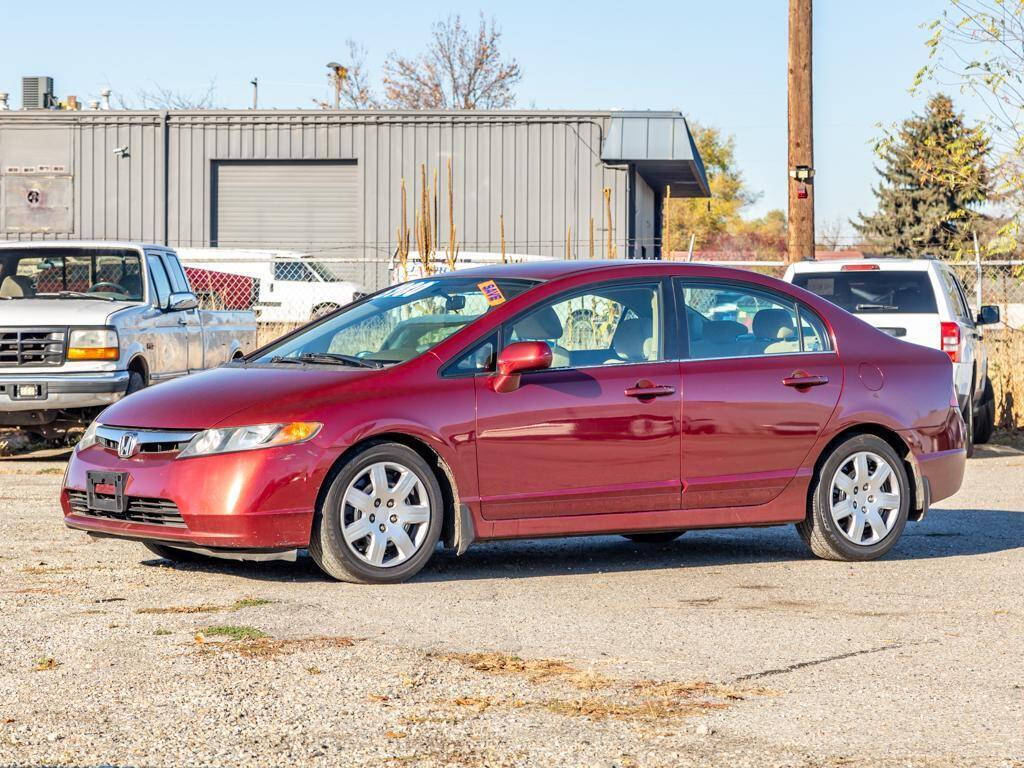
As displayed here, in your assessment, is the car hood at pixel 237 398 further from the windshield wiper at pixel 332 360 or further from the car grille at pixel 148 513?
the car grille at pixel 148 513

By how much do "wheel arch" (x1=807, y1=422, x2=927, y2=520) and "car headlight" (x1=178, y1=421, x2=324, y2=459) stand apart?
288 centimetres

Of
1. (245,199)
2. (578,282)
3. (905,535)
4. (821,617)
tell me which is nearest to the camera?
(821,617)

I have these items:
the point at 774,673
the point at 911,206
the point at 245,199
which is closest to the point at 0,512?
the point at 774,673

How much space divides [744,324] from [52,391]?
686 cm

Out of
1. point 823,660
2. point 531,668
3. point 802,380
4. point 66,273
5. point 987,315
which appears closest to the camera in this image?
point 531,668

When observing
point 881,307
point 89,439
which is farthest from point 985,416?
point 89,439

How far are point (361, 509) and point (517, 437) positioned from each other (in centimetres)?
86

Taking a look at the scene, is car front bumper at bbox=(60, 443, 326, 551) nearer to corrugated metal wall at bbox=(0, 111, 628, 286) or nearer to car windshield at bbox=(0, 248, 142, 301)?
car windshield at bbox=(0, 248, 142, 301)

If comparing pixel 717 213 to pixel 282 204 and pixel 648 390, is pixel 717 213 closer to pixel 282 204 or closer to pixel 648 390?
pixel 282 204

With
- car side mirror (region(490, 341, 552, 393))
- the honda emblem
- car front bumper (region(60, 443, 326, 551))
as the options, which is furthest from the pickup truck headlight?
car side mirror (region(490, 341, 552, 393))

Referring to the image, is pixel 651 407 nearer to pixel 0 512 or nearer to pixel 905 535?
pixel 905 535

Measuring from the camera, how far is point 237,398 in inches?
298

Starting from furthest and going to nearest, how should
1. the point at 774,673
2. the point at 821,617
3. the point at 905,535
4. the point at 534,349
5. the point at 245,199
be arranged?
1. the point at 245,199
2. the point at 905,535
3. the point at 534,349
4. the point at 821,617
5. the point at 774,673

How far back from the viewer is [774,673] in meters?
5.91
